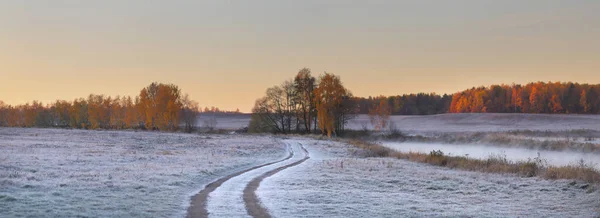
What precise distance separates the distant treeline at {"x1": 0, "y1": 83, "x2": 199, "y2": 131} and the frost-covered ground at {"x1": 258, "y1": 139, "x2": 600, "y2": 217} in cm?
8733

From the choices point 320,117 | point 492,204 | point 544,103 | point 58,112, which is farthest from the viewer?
point 58,112

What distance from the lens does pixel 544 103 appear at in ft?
504

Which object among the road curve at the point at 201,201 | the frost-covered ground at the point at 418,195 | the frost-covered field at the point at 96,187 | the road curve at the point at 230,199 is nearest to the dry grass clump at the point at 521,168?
the frost-covered ground at the point at 418,195

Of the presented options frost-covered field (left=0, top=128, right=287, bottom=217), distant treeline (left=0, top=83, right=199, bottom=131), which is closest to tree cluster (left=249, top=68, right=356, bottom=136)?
distant treeline (left=0, top=83, right=199, bottom=131)

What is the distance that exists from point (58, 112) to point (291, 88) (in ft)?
328

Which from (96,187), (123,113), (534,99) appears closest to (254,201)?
(96,187)

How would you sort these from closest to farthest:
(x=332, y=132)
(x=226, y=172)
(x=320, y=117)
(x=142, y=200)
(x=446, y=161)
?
(x=142, y=200)
(x=226, y=172)
(x=446, y=161)
(x=320, y=117)
(x=332, y=132)

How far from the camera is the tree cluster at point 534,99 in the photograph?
14888 centimetres

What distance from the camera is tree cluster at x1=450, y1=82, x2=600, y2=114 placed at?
149m

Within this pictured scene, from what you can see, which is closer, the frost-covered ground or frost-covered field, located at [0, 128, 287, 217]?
frost-covered field, located at [0, 128, 287, 217]

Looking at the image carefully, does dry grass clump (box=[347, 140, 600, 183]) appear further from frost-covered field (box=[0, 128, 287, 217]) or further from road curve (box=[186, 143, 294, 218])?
road curve (box=[186, 143, 294, 218])

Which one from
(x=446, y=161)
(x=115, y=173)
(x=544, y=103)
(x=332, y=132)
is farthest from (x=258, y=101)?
(x=544, y=103)

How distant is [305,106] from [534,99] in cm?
9217

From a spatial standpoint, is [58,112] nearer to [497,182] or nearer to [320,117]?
[320,117]
